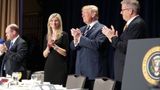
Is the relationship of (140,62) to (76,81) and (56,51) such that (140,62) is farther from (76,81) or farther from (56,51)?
(56,51)

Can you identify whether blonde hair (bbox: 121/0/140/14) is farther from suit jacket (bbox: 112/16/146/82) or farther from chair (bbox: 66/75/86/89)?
chair (bbox: 66/75/86/89)

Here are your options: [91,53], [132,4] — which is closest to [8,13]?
[91,53]

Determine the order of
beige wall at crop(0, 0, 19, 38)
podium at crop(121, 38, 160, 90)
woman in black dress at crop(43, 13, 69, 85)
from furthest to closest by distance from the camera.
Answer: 1. beige wall at crop(0, 0, 19, 38)
2. woman in black dress at crop(43, 13, 69, 85)
3. podium at crop(121, 38, 160, 90)

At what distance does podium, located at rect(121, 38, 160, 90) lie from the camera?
1770 millimetres

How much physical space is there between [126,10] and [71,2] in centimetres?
335

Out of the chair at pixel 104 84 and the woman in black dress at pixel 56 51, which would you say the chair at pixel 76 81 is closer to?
the chair at pixel 104 84

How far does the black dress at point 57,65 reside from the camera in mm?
4293

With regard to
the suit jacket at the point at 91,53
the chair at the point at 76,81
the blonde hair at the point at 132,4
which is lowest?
the chair at the point at 76,81

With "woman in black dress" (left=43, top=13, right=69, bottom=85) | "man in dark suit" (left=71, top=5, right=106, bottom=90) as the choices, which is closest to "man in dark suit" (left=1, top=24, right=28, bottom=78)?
"woman in black dress" (left=43, top=13, right=69, bottom=85)

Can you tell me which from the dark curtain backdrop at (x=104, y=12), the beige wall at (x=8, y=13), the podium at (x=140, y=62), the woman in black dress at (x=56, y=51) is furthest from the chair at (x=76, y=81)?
the beige wall at (x=8, y=13)

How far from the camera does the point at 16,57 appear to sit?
474 cm

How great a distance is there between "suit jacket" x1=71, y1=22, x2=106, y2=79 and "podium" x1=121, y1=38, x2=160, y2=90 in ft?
5.92

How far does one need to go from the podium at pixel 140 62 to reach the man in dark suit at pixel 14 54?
3002 millimetres

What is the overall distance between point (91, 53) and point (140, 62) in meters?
2.02
